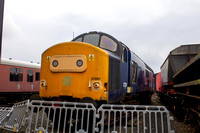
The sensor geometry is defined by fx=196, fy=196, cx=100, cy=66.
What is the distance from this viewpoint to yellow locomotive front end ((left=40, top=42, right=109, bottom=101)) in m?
5.87

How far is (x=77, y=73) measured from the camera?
6.02 meters

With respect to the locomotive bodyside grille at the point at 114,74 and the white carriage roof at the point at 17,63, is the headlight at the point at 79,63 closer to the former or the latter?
the locomotive bodyside grille at the point at 114,74

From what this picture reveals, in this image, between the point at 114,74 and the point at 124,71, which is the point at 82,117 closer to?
the point at 114,74

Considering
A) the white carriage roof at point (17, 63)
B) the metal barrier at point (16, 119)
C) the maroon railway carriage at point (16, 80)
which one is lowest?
the metal barrier at point (16, 119)

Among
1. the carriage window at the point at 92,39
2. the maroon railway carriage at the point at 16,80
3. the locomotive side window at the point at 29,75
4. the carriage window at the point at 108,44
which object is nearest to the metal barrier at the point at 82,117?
the carriage window at the point at 108,44

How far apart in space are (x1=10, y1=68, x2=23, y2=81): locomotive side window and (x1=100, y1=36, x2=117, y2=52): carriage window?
9654 mm

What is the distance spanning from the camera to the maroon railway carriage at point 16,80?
13.7 meters

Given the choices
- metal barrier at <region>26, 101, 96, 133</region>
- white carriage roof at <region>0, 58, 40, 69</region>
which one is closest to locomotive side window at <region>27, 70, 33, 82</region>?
white carriage roof at <region>0, 58, 40, 69</region>

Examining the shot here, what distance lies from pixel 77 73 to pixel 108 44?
2.04 metres

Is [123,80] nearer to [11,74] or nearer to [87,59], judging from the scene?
[87,59]

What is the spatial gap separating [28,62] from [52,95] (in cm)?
1159

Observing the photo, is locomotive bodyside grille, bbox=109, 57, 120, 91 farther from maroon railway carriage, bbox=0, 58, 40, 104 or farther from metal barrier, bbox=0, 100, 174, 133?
maroon railway carriage, bbox=0, 58, 40, 104

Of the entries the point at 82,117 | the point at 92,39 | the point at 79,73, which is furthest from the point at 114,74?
the point at 82,117

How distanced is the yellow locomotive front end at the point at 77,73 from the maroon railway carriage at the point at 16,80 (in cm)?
875
